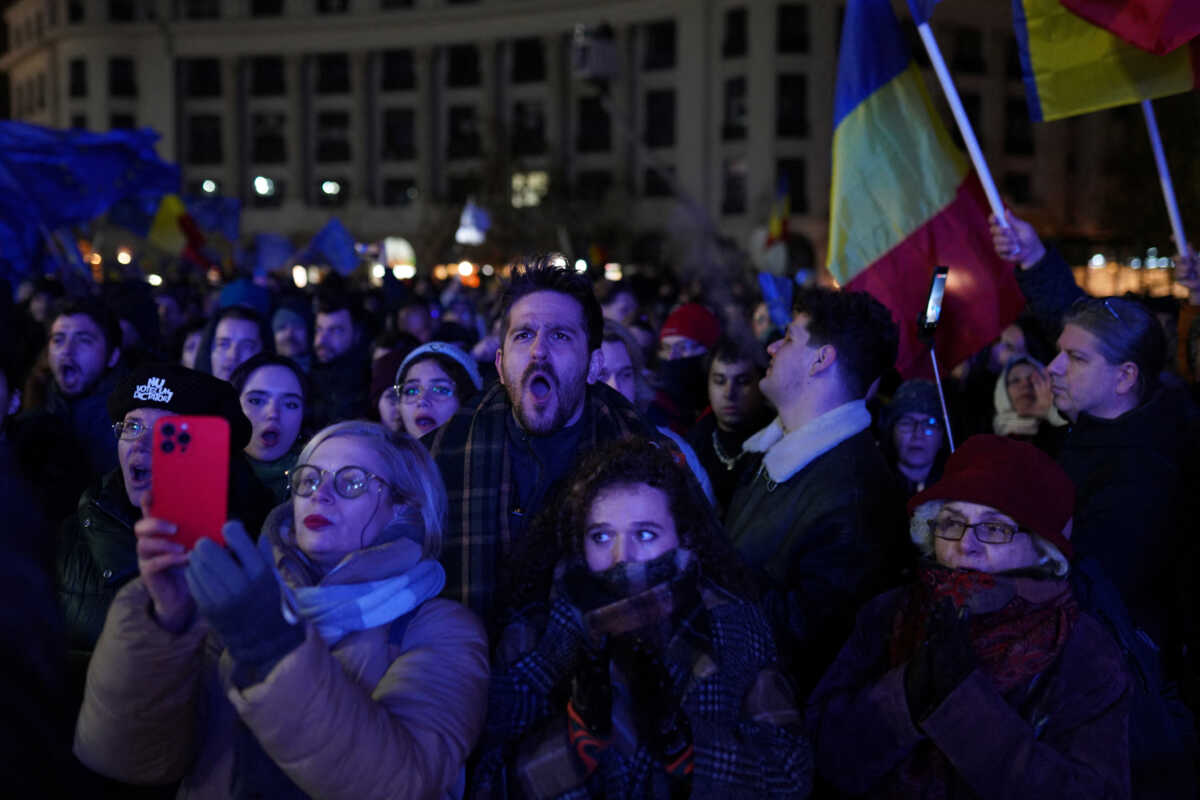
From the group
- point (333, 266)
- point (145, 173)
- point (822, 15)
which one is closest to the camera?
point (145, 173)

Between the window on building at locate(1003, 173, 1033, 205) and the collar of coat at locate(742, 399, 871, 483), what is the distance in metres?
43.9

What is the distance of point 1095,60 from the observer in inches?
195

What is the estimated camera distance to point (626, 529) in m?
2.54

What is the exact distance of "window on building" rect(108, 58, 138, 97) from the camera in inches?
2232

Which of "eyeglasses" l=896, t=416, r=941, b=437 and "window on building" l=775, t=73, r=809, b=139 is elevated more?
"window on building" l=775, t=73, r=809, b=139

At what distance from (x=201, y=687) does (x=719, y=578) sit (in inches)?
45.9

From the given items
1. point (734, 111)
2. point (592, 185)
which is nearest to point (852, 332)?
point (734, 111)

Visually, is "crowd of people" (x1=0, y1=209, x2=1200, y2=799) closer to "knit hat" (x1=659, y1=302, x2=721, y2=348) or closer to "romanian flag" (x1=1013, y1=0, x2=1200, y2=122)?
"romanian flag" (x1=1013, y1=0, x2=1200, y2=122)

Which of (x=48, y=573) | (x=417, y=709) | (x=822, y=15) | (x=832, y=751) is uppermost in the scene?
(x=822, y=15)

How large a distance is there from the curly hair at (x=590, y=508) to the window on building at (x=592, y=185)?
42.7 meters

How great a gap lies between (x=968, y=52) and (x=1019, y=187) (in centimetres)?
582

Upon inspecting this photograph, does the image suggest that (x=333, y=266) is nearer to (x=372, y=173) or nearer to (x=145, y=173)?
(x=145, y=173)

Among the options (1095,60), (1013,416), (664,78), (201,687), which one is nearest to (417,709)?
(201,687)

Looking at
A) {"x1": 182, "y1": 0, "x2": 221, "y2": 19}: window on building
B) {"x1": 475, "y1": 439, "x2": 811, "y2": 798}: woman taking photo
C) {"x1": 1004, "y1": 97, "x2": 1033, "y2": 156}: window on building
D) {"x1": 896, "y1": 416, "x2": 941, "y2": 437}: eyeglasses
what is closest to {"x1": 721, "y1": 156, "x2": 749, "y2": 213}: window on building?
{"x1": 1004, "y1": 97, "x2": 1033, "y2": 156}: window on building
